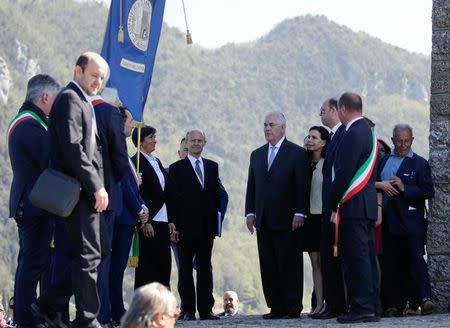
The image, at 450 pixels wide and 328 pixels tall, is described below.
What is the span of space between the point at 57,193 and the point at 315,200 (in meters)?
3.67

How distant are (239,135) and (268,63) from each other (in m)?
19.5

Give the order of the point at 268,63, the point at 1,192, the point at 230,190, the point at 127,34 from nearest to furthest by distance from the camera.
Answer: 1. the point at 127,34
2. the point at 1,192
3. the point at 230,190
4. the point at 268,63

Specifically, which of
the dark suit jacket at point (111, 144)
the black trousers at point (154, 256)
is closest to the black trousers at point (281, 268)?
the black trousers at point (154, 256)

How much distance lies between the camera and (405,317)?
943 cm

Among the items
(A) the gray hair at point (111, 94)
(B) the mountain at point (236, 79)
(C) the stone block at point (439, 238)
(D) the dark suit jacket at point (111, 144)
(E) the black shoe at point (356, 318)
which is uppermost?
(B) the mountain at point (236, 79)

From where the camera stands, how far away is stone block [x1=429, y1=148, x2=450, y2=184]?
9.98 metres

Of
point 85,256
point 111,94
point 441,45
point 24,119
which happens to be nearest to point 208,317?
point 111,94

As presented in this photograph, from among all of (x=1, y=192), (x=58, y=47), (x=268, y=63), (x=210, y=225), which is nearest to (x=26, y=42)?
(x=58, y=47)

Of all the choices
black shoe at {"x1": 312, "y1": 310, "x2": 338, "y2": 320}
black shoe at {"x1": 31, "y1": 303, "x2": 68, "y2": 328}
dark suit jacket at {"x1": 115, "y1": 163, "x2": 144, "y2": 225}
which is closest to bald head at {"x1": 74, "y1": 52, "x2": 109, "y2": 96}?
black shoe at {"x1": 31, "y1": 303, "x2": 68, "y2": 328}

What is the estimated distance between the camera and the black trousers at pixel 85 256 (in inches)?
279

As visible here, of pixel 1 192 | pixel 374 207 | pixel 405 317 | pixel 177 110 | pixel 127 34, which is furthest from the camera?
pixel 177 110

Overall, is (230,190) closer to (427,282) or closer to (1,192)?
(1,192)

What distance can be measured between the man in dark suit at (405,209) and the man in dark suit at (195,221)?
1.86 metres

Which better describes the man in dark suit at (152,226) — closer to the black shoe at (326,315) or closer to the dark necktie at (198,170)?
the dark necktie at (198,170)
